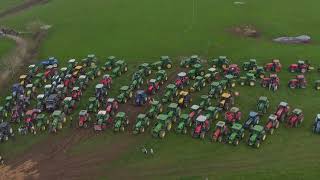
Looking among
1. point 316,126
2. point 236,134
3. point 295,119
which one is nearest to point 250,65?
point 295,119

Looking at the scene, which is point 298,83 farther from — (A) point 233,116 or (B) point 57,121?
(B) point 57,121

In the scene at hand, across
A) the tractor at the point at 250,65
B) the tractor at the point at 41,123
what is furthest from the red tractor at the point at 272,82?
the tractor at the point at 41,123

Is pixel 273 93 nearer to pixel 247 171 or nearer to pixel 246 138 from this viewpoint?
pixel 246 138

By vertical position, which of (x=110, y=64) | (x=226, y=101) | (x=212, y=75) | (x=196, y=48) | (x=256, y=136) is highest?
(x=110, y=64)

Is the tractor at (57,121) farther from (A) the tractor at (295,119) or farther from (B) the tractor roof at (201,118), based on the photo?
(A) the tractor at (295,119)

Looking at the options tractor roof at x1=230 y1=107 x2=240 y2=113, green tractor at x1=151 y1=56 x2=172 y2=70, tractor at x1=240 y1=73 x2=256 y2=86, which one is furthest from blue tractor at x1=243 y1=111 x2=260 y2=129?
green tractor at x1=151 y1=56 x2=172 y2=70
